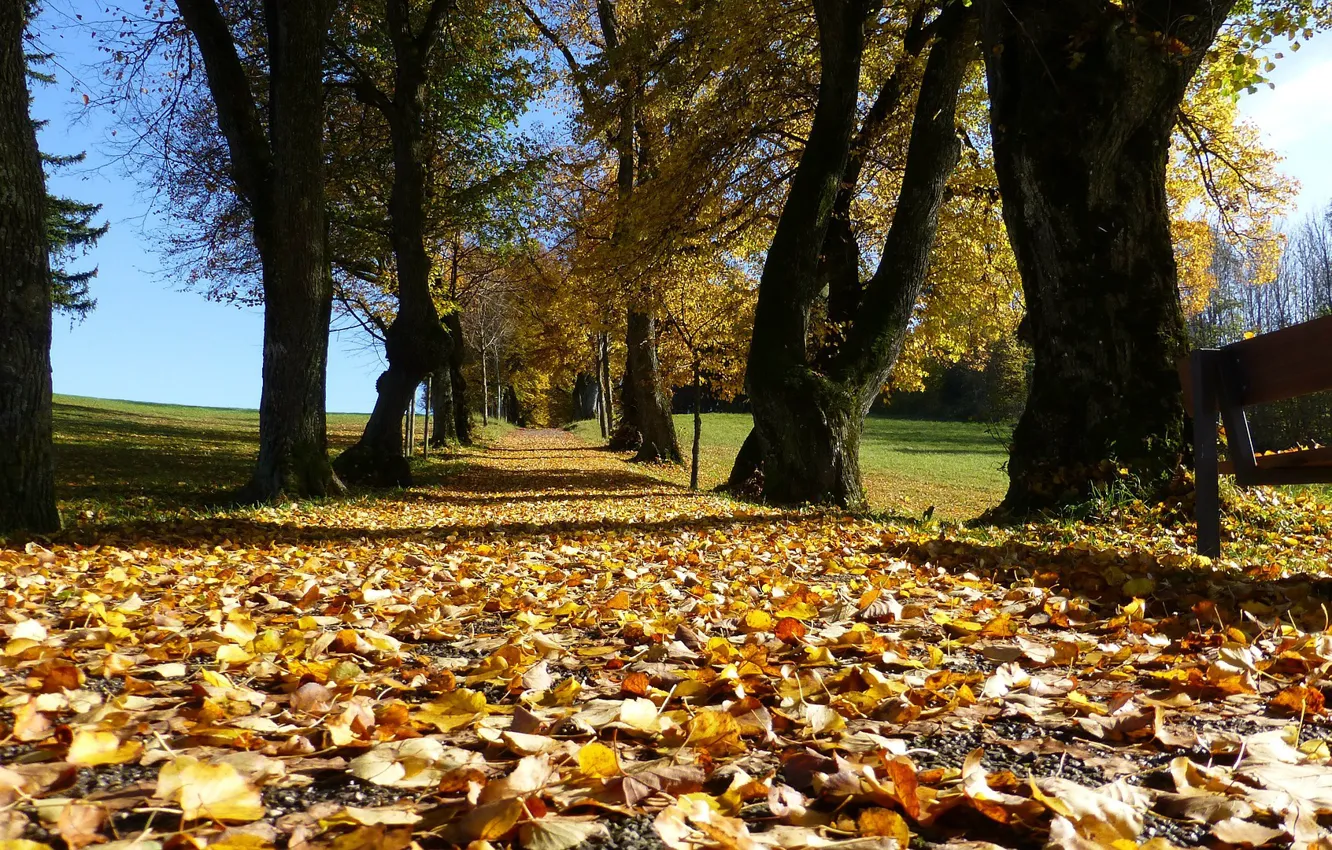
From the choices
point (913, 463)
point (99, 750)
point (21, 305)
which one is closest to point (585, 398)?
point (913, 463)

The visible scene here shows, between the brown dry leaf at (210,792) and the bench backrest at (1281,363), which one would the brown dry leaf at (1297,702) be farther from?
the bench backrest at (1281,363)

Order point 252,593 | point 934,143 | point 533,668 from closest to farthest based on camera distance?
point 533,668, point 252,593, point 934,143

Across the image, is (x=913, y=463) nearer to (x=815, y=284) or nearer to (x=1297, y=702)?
(x=815, y=284)

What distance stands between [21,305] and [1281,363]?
27.0ft

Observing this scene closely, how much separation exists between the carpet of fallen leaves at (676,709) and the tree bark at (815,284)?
15.7 feet

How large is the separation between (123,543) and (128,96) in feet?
23.7

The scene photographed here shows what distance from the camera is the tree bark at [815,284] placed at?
9.20 meters

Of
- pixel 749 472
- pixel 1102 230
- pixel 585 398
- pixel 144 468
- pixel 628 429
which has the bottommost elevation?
pixel 749 472

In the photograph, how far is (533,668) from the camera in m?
2.34

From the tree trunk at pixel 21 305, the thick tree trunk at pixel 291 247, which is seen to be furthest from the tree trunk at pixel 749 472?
the tree trunk at pixel 21 305

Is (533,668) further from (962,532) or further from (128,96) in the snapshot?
(128,96)

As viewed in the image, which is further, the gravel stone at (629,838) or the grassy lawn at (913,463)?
the grassy lawn at (913,463)

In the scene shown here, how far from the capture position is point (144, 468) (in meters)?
13.7

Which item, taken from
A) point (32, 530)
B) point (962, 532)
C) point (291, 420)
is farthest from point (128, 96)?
point (962, 532)
